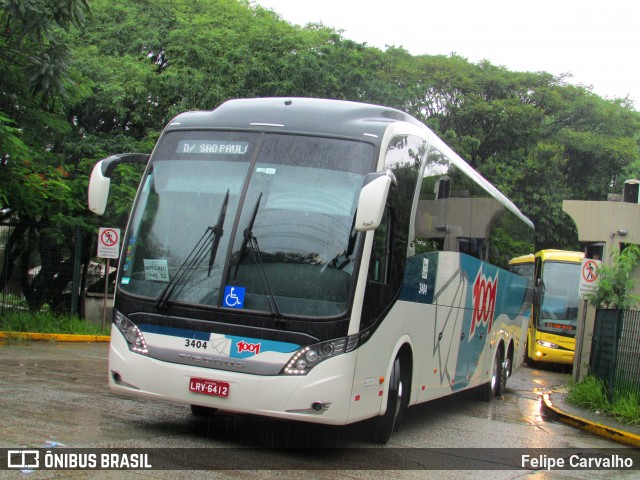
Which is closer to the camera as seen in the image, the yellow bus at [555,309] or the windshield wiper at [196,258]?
the windshield wiper at [196,258]

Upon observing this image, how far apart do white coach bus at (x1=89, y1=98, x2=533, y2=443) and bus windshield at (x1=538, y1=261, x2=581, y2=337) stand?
17.1 meters

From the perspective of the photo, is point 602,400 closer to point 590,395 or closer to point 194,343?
point 590,395

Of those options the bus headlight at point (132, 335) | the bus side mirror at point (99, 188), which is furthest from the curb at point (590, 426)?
the bus side mirror at point (99, 188)

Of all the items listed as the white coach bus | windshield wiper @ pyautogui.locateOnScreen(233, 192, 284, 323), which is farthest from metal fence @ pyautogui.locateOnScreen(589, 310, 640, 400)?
windshield wiper @ pyautogui.locateOnScreen(233, 192, 284, 323)

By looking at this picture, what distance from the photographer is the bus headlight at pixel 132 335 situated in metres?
7.82

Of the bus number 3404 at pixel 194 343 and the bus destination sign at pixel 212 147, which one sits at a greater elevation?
the bus destination sign at pixel 212 147

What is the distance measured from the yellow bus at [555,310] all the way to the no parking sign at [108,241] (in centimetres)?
1261

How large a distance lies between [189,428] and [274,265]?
2.21 meters

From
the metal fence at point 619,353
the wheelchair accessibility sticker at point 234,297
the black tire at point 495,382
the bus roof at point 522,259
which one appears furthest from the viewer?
the bus roof at point 522,259

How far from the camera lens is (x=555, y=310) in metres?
25.5

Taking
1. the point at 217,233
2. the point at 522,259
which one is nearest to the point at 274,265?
the point at 217,233

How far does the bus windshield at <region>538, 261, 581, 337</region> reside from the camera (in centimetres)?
2525

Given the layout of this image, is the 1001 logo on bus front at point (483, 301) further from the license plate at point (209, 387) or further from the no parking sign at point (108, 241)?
the no parking sign at point (108, 241)

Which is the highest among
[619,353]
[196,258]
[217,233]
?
[217,233]
